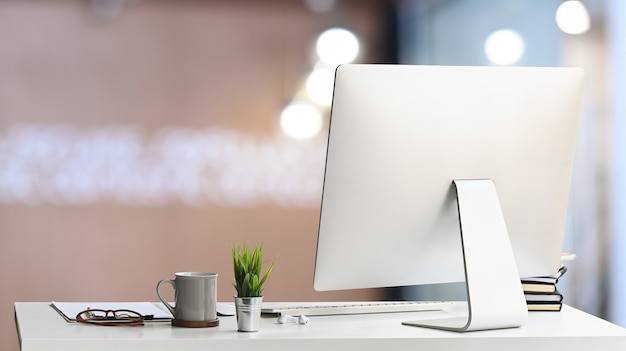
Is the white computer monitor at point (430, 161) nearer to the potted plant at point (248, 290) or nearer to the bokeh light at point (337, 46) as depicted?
the potted plant at point (248, 290)

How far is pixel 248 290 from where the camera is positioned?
1.37m

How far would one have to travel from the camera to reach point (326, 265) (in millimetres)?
1473

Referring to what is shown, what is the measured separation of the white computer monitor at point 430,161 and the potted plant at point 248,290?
0.47 ft

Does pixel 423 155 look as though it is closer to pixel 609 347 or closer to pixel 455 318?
pixel 455 318

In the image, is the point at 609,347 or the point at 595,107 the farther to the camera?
the point at 595,107

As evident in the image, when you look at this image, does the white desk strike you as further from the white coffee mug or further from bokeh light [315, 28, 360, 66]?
bokeh light [315, 28, 360, 66]

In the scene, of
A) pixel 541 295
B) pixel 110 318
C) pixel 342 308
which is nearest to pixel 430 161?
pixel 342 308

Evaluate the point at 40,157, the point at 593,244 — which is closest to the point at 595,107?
the point at 593,244

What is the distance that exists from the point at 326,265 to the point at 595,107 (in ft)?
7.88

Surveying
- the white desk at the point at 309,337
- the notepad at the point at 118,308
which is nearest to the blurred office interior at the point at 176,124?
the notepad at the point at 118,308

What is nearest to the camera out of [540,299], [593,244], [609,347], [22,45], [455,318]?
[609,347]

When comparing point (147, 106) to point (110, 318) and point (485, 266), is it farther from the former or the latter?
point (485, 266)

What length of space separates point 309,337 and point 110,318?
374mm

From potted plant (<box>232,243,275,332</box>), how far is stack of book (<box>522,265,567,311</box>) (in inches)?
26.7
